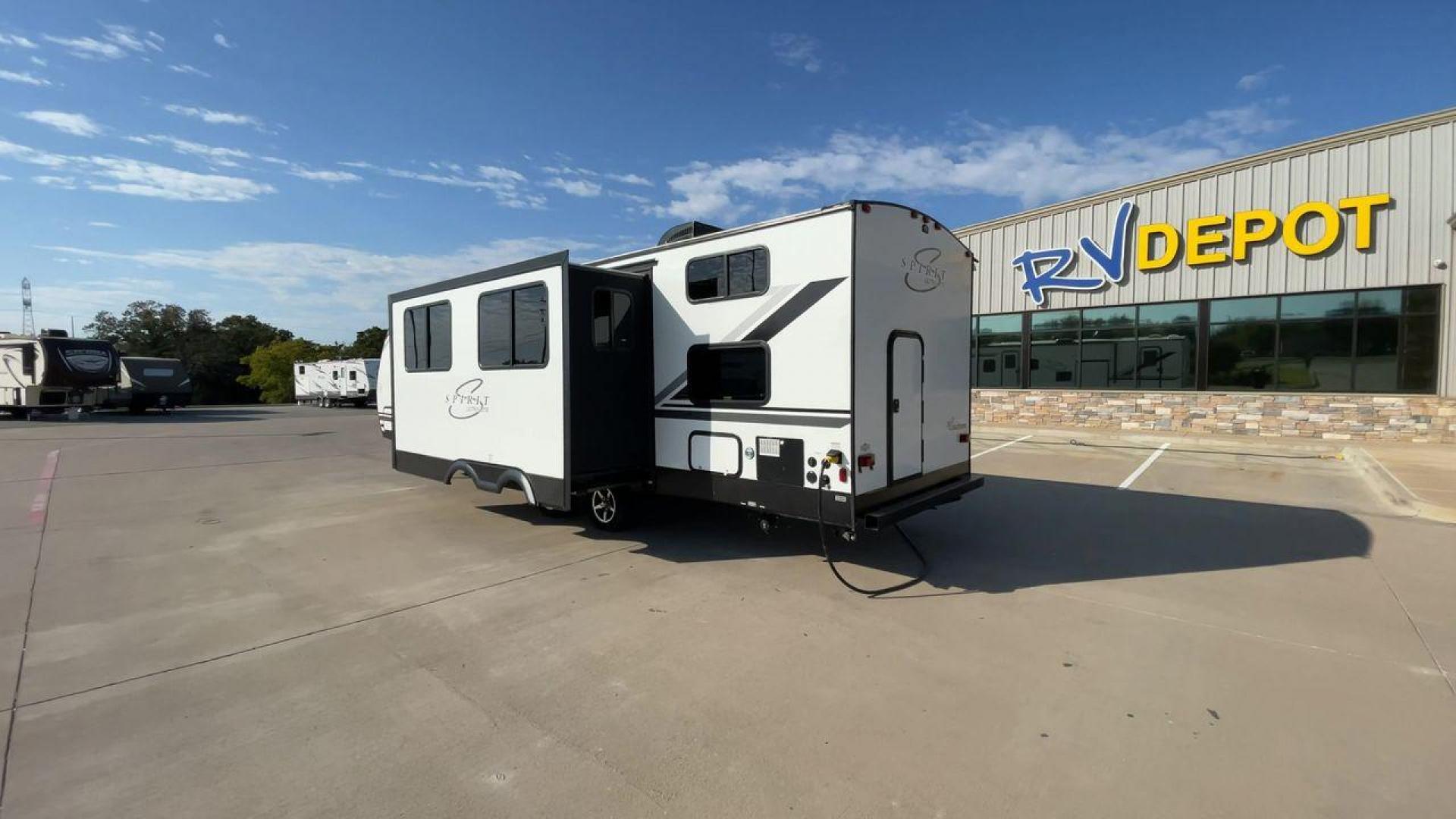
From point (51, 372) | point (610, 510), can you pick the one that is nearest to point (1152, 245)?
point (610, 510)

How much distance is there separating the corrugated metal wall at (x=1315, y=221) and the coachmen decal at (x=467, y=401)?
16077mm

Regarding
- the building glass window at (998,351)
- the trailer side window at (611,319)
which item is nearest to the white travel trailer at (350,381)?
the building glass window at (998,351)

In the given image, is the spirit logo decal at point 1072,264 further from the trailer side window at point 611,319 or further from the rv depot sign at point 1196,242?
the trailer side window at point 611,319

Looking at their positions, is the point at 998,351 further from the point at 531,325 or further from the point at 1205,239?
the point at 531,325

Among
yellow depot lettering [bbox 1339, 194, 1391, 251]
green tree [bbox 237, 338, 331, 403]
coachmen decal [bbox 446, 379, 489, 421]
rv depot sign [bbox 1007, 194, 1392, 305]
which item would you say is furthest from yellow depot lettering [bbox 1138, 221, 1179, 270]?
green tree [bbox 237, 338, 331, 403]

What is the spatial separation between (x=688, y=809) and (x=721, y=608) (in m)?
2.17

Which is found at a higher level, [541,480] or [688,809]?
[541,480]

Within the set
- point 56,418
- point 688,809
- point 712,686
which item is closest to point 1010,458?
point 712,686

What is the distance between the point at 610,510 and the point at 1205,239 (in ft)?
51.8

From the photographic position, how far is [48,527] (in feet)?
23.8

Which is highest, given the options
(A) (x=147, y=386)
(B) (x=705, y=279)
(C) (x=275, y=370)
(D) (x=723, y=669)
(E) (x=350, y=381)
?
(C) (x=275, y=370)

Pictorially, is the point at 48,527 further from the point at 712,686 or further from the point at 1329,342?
the point at 1329,342

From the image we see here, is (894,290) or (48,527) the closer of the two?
(894,290)

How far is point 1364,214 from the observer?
43.8 ft
